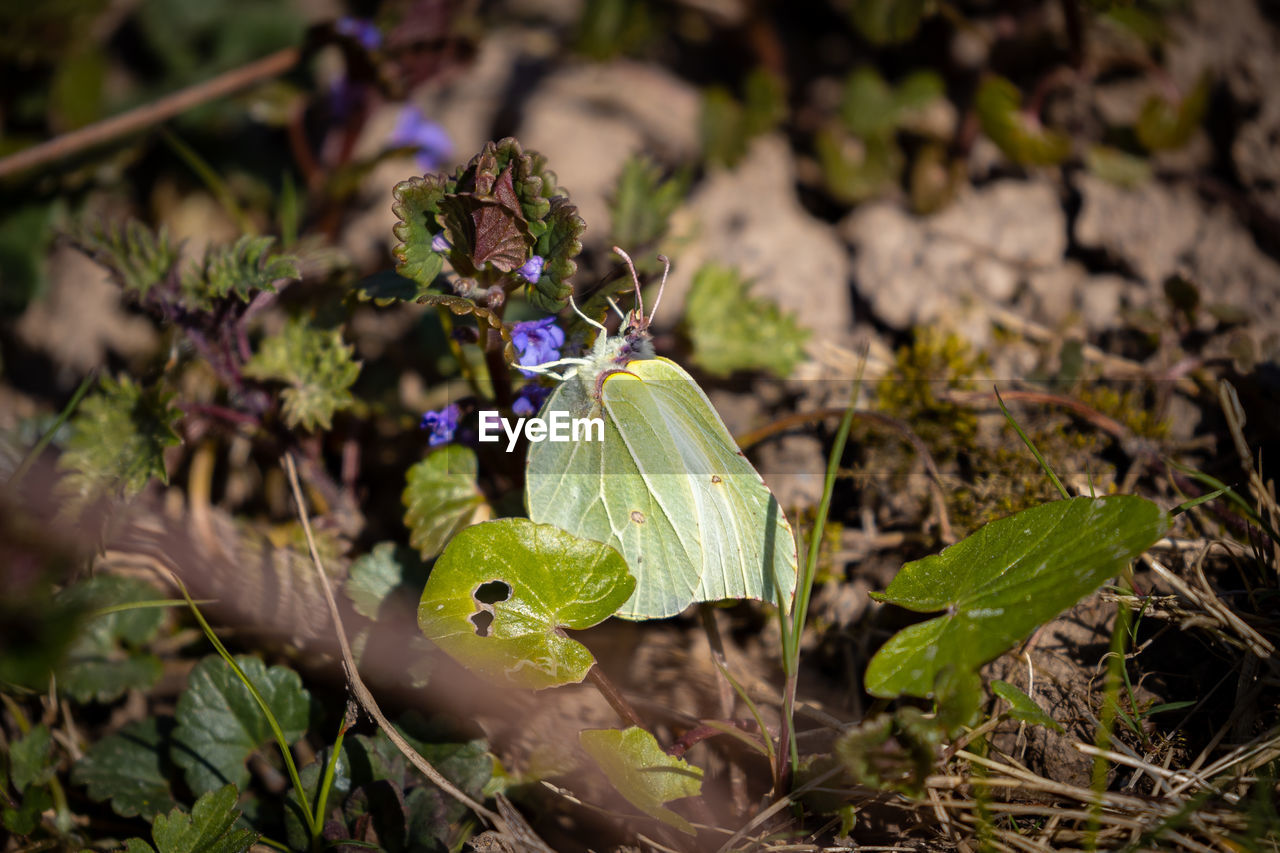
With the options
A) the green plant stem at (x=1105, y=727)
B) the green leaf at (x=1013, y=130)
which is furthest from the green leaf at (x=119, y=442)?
the green leaf at (x=1013, y=130)

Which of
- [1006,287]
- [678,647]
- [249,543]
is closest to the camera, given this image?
[678,647]

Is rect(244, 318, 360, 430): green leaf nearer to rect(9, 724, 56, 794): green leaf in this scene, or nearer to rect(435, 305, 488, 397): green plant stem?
rect(435, 305, 488, 397): green plant stem

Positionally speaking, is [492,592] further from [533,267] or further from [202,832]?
[533,267]

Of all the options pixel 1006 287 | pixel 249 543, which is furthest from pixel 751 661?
pixel 1006 287

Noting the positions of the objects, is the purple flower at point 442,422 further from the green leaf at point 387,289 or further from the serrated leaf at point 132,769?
the serrated leaf at point 132,769

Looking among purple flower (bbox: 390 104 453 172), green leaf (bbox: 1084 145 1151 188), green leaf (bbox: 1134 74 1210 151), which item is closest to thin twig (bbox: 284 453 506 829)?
purple flower (bbox: 390 104 453 172)

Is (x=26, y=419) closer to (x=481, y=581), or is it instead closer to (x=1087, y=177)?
(x=481, y=581)

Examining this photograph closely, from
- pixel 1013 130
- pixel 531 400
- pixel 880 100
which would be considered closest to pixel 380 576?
pixel 531 400
